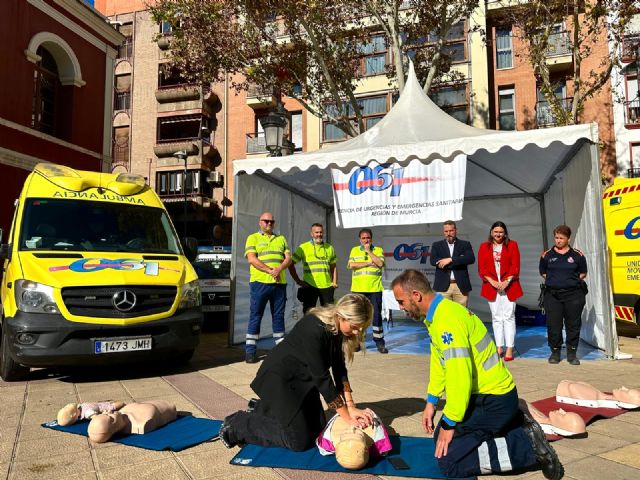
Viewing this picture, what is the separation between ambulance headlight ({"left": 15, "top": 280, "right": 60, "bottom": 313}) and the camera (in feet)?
16.7

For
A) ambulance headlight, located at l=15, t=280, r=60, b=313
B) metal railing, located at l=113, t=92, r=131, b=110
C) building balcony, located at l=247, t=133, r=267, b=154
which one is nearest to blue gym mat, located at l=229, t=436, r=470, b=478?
ambulance headlight, located at l=15, t=280, r=60, b=313

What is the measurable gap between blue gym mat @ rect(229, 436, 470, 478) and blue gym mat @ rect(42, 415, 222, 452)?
44 cm

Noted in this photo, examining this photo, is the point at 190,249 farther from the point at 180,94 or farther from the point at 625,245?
the point at 180,94

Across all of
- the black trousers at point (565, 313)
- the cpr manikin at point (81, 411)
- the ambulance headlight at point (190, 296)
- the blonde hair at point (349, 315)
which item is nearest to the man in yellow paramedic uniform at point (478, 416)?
the blonde hair at point (349, 315)

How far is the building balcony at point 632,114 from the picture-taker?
20.6 meters

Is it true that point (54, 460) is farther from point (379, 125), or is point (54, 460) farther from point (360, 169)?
point (379, 125)

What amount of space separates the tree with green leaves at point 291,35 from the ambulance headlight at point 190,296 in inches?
346

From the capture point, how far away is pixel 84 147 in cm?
A: 1602

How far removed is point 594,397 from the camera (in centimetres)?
435

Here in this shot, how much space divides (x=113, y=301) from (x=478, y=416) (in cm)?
399

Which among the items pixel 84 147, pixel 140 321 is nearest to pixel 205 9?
pixel 84 147

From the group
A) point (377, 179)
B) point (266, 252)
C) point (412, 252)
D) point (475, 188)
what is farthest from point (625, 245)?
point (266, 252)

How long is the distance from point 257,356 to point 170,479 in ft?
14.1

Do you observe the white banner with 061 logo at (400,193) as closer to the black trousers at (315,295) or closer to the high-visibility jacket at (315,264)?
the high-visibility jacket at (315,264)
